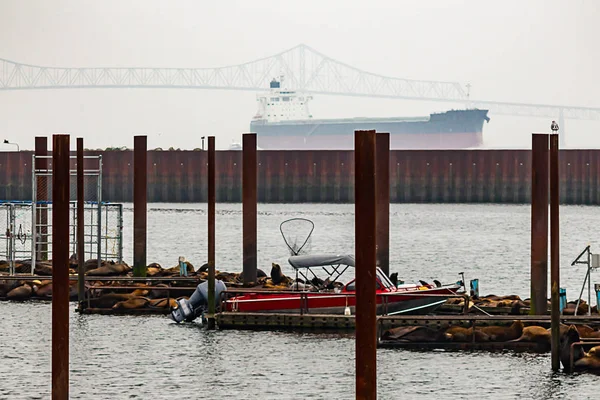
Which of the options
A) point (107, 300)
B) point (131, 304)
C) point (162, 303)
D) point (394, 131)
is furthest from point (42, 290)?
point (394, 131)

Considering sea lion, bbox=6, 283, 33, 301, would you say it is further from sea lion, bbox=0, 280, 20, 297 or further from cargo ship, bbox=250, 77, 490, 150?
cargo ship, bbox=250, 77, 490, 150

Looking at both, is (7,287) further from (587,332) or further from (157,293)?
(587,332)

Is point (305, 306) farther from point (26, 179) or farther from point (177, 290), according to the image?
point (26, 179)

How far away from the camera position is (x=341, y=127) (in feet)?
543

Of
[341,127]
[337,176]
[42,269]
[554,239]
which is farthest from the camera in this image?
[341,127]

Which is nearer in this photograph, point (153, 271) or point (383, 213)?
point (383, 213)

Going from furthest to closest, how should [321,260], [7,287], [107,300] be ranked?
1. [7,287]
2. [107,300]
3. [321,260]

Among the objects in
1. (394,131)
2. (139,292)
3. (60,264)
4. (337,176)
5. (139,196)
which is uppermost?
(394,131)

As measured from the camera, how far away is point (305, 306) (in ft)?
76.3

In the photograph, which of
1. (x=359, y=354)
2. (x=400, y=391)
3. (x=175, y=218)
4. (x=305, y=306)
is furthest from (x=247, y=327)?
(x=175, y=218)

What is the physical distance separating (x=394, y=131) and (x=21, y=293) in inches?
5372

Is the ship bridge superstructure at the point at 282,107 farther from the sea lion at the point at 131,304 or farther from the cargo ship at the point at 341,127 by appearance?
the sea lion at the point at 131,304

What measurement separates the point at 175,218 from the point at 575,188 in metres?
25.0

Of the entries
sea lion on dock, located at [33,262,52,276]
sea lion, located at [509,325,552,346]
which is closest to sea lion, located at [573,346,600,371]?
sea lion, located at [509,325,552,346]
